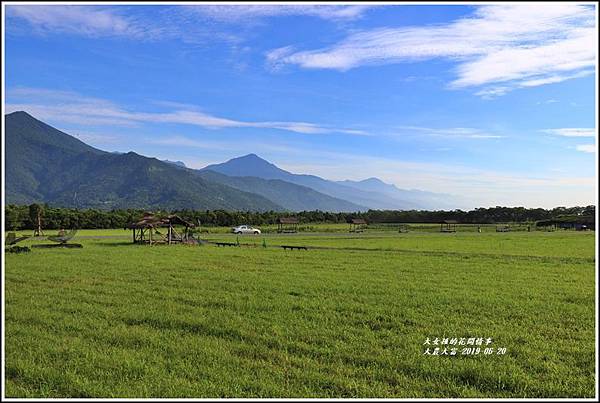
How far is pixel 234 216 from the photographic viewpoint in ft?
230

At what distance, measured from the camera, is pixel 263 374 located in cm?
604

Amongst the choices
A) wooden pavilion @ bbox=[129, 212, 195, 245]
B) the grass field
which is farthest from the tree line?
the grass field

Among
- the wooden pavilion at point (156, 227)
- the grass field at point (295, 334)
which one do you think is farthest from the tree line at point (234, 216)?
the grass field at point (295, 334)

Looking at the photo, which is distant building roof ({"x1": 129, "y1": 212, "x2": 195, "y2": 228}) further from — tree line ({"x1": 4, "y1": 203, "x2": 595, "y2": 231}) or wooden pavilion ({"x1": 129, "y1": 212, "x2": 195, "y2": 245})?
tree line ({"x1": 4, "y1": 203, "x2": 595, "y2": 231})

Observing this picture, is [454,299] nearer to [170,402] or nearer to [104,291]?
[170,402]

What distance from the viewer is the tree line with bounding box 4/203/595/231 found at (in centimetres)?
5338

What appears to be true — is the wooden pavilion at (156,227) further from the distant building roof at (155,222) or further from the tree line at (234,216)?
the tree line at (234,216)

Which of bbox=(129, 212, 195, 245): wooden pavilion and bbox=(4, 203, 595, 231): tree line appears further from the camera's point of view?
bbox=(4, 203, 595, 231): tree line

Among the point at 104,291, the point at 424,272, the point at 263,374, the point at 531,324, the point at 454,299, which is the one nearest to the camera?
the point at 263,374

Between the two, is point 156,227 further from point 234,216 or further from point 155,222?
point 234,216

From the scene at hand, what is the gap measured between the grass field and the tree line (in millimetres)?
38975

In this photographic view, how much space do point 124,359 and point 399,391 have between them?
3604mm

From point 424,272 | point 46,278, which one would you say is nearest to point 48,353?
point 46,278

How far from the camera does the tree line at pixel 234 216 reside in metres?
53.4
